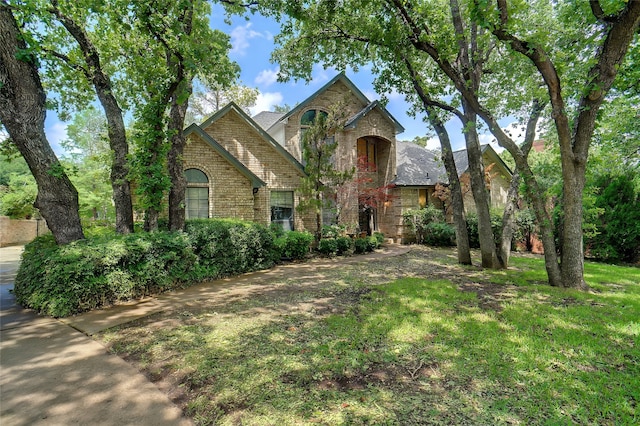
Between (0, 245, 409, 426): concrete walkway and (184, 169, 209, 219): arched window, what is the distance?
7329mm

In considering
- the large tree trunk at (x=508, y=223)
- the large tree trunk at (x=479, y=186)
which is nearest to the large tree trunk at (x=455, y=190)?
the large tree trunk at (x=479, y=186)

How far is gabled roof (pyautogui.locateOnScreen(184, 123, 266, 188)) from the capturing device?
1196cm

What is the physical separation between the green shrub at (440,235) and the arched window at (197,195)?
11.4m

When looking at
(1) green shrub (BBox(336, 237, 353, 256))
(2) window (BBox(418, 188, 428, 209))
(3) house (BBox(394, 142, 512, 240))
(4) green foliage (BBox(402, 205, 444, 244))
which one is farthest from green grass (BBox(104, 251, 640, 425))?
(2) window (BBox(418, 188, 428, 209))

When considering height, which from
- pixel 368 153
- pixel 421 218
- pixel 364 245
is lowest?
pixel 364 245

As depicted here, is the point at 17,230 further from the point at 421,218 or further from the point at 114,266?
the point at 421,218

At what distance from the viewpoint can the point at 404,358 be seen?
3.62 m

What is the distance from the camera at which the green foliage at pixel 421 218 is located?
53.7ft

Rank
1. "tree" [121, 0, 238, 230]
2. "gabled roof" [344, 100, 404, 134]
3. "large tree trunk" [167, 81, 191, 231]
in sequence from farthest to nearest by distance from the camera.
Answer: "gabled roof" [344, 100, 404, 134], "large tree trunk" [167, 81, 191, 231], "tree" [121, 0, 238, 230]

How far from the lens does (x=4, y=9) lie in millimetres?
5902

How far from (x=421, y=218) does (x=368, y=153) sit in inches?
206

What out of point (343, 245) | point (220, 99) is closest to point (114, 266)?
point (343, 245)

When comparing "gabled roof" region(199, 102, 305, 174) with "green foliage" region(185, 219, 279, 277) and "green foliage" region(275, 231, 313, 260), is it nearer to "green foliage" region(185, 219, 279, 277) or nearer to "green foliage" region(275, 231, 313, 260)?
"green foliage" region(275, 231, 313, 260)

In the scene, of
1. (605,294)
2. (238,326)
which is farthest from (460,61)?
(238,326)
